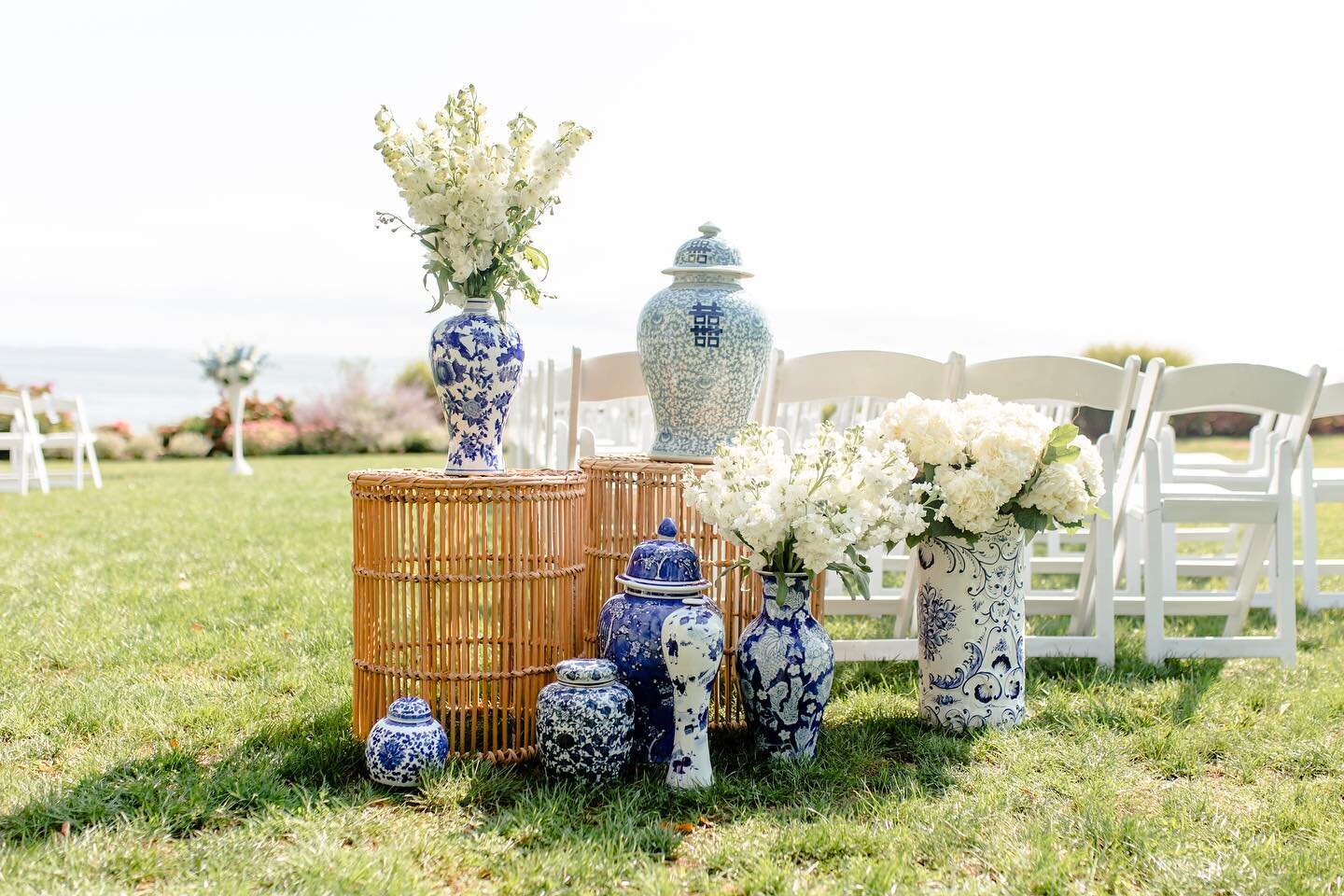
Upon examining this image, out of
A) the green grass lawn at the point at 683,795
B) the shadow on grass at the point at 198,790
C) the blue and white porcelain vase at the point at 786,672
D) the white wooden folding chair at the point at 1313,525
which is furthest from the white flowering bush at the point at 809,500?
the white wooden folding chair at the point at 1313,525

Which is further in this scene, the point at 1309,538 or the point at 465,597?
the point at 1309,538

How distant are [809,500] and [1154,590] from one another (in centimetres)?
159

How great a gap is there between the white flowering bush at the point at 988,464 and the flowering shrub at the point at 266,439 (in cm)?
1313

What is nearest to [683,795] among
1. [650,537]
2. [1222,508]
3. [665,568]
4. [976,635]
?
[665,568]

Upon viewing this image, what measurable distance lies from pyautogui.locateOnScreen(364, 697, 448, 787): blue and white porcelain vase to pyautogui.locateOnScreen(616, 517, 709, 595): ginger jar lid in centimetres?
54

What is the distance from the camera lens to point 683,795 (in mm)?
2441

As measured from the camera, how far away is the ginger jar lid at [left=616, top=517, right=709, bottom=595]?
262 cm

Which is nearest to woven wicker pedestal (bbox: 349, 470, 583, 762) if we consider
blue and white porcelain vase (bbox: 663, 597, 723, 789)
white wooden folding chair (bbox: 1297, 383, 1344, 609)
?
blue and white porcelain vase (bbox: 663, 597, 723, 789)

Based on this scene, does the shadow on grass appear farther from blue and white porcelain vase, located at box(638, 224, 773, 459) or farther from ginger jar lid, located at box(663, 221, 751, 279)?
ginger jar lid, located at box(663, 221, 751, 279)

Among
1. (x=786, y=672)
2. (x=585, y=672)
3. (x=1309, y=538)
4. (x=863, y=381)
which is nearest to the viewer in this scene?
(x=585, y=672)

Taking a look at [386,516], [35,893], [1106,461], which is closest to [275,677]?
[386,516]

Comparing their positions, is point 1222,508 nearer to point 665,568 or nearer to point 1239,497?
point 1239,497

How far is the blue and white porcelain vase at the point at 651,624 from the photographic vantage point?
262 centimetres

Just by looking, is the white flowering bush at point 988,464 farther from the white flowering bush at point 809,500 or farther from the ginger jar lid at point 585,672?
the ginger jar lid at point 585,672
